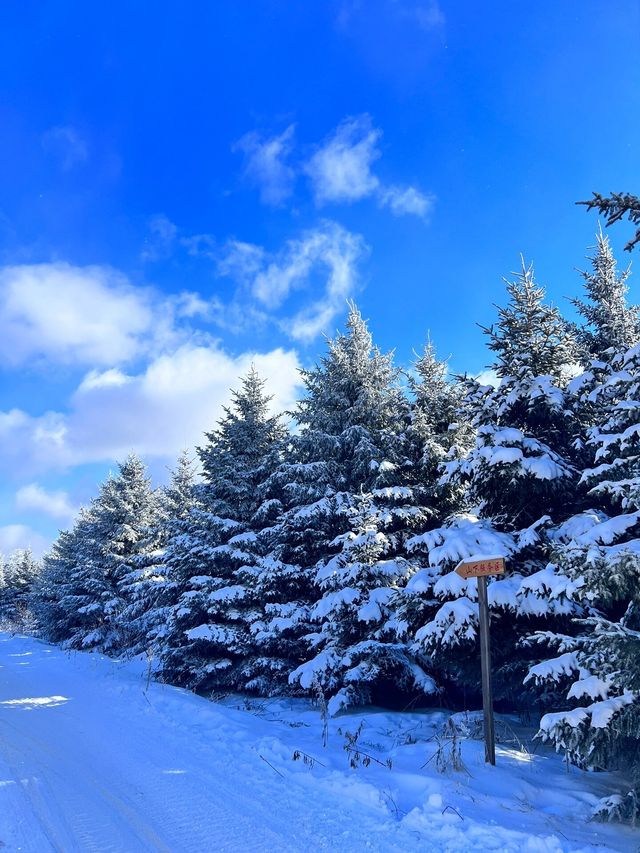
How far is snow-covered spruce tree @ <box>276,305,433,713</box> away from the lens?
33.0 feet

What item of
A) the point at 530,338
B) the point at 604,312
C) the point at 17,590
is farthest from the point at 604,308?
the point at 17,590

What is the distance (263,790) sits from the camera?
219 inches

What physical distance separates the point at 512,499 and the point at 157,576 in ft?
59.3

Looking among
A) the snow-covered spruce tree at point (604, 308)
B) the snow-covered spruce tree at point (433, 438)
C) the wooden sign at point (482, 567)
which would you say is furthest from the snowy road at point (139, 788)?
the snow-covered spruce tree at point (604, 308)

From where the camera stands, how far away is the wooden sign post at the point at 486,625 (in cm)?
659

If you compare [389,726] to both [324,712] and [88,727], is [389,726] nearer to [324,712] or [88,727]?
[324,712]

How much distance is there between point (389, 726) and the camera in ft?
30.5

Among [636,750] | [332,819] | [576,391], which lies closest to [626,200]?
[576,391]

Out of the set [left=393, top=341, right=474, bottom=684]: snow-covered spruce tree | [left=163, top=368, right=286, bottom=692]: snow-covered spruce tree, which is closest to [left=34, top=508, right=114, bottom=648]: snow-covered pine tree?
[left=163, top=368, right=286, bottom=692]: snow-covered spruce tree

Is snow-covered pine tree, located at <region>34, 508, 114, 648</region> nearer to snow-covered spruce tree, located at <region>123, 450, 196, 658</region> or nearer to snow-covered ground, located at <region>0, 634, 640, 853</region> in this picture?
snow-covered spruce tree, located at <region>123, 450, 196, 658</region>

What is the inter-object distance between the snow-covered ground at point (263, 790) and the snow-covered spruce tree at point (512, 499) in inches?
57.9

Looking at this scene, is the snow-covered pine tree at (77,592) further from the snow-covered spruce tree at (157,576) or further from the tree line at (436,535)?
the tree line at (436,535)

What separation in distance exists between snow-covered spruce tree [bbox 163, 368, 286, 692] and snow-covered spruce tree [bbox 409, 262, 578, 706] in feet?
18.7

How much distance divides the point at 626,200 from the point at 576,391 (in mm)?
4085
